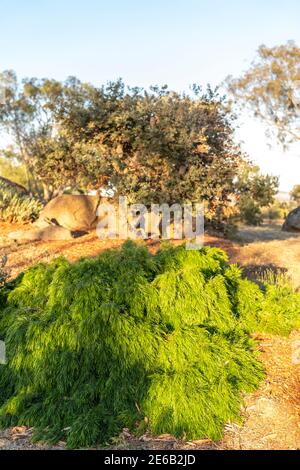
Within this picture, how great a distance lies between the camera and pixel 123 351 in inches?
220

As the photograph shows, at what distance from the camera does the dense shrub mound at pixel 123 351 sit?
5.15m

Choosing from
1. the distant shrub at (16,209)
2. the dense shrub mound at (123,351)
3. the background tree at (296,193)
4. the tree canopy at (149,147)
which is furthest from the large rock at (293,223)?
the background tree at (296,193)

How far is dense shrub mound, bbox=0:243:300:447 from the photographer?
5148 mm

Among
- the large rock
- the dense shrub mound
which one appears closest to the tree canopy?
the dense shrub mound

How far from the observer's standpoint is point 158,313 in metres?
6.12

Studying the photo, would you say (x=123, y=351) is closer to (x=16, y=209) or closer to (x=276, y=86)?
(x=16, y=209)

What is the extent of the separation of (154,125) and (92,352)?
9.46 m

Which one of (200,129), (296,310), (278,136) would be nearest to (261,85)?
(278,136)

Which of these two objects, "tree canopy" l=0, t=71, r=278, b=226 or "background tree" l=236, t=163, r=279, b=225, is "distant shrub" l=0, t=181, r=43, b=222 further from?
"background tree" l=236, t=163, r=279, b=225

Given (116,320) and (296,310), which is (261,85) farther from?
(116,320)

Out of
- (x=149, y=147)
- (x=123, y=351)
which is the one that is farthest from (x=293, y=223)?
(x=123, y=351)

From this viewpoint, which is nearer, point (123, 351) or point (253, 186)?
point (123, 351)
